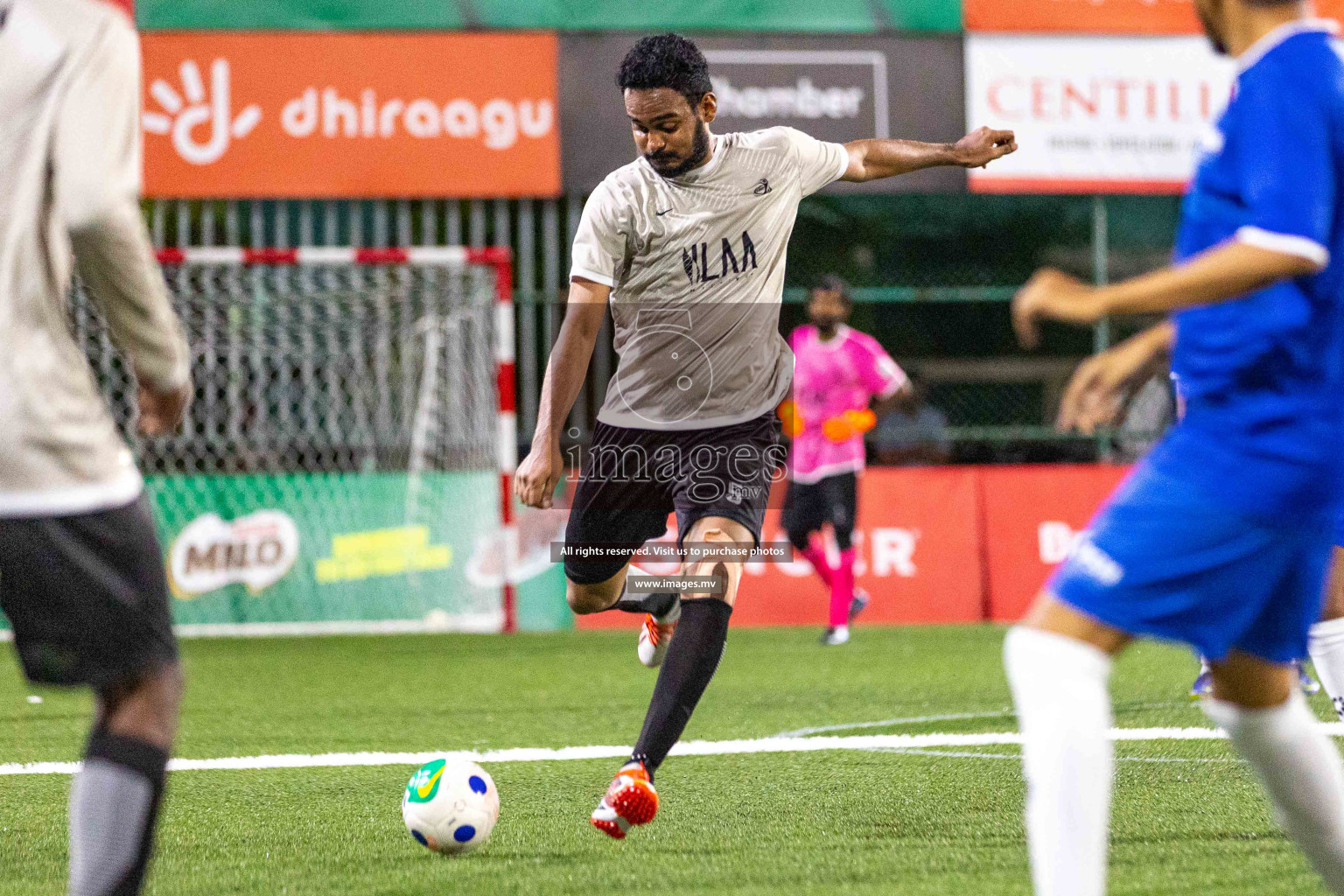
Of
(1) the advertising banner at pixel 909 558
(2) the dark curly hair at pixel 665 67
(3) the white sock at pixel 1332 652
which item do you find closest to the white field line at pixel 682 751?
(3) the white sock at pixel 1332 652

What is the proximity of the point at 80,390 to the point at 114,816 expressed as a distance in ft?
2.25

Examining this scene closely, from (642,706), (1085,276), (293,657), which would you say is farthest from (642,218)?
(1085,276)

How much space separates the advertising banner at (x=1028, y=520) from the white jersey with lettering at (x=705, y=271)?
7542mm

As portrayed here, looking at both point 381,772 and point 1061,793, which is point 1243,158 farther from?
point 381,772

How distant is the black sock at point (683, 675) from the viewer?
168 inches

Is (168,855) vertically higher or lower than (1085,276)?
higher

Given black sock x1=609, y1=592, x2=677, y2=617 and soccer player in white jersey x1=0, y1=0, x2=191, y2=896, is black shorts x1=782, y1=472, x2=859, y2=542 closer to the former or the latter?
black sock x1=609, y1=592, x2=677, y2=617

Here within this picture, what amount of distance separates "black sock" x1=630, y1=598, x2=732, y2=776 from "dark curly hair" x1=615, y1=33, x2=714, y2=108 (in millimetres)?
1442

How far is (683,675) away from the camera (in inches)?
173

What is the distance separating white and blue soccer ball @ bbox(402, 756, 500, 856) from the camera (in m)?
4.11

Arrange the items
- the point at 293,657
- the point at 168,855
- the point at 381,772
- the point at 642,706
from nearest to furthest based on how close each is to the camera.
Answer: the point at 168,855 < the point at 381,772 < the point at 642,706 < the point at 293,657

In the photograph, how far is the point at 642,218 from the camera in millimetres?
4820

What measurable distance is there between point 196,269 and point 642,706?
5941 millimetres

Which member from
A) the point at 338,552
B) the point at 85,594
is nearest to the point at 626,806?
the point at 85,594
